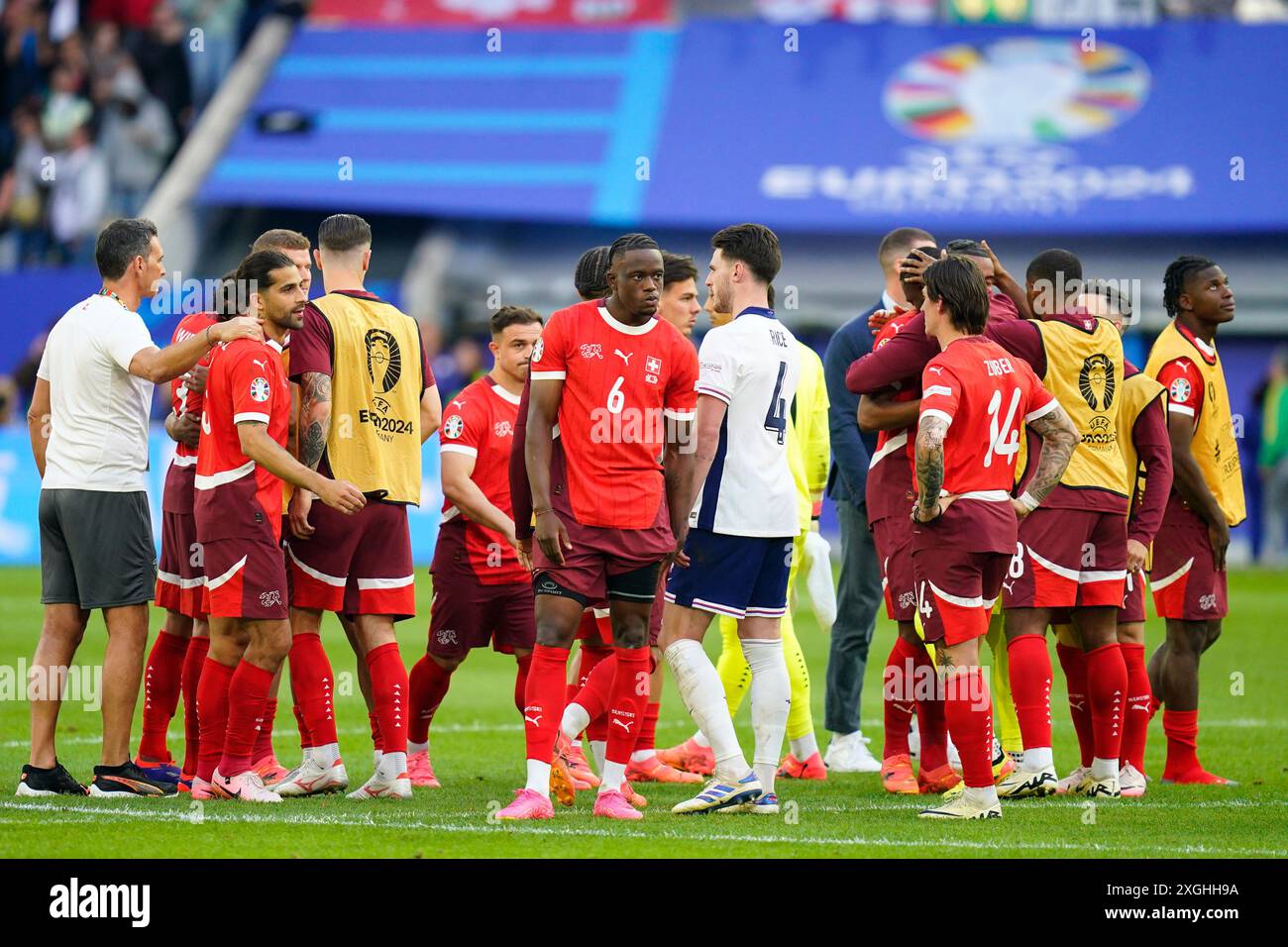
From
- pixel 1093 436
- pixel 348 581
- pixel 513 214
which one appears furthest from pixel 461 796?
pixel 513 214

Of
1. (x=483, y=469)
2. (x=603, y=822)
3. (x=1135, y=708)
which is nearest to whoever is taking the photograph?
(x=603, y=822)

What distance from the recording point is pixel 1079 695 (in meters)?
9.15

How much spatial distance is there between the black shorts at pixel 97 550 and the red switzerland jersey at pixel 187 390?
0.38 meters

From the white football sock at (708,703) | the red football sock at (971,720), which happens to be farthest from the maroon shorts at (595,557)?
the red football sock at (971,720)

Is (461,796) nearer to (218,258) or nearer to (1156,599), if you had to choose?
(1156,599)

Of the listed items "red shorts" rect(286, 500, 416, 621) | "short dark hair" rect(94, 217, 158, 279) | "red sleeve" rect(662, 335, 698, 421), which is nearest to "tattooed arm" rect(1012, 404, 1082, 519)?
"red sleeve" rect(662, 335, 698, 421)

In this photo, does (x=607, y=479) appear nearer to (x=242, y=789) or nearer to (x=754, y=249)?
(x=754, y=249)

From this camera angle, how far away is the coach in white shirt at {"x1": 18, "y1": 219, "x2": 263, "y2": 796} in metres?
8.20

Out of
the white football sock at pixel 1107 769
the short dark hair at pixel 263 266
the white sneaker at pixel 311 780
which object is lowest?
the white football sock at pixel 1107 769

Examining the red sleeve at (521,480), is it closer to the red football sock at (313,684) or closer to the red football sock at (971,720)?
the red football sock at (313,684)

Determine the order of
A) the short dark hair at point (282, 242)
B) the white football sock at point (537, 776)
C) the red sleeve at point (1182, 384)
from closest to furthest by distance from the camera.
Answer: the white football sock at point (537, 776)
the short dark hair at point (282, 242)
the red sleeve at point (1182, 384)

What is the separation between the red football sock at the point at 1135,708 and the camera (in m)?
8.94

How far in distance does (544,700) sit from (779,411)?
1.73 m

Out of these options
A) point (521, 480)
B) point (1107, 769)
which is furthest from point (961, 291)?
point (1107, 769)
